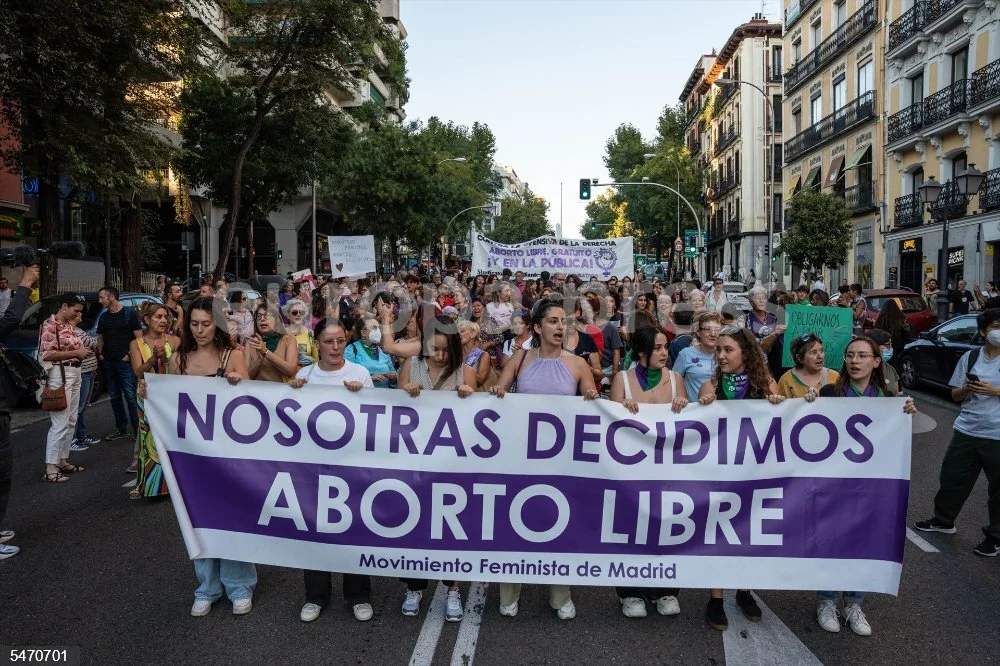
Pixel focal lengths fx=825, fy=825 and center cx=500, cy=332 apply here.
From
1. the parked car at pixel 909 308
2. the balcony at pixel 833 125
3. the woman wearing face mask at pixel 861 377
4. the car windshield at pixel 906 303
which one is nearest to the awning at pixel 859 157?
the balcony at pixel 833 125

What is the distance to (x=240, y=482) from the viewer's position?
4527mm

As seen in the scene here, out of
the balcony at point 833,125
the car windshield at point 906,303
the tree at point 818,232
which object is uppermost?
the balcony at point 833,125

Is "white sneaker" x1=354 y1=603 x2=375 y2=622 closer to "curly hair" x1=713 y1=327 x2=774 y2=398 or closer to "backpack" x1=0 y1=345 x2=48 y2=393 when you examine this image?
"curly hair" x1=713 y1=327 x2=774 y2=398

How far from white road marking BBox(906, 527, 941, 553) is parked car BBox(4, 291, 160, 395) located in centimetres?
955

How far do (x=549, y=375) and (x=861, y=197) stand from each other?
1301 inches

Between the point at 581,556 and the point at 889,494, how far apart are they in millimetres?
1675

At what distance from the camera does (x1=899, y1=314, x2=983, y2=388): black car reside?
39.3ft

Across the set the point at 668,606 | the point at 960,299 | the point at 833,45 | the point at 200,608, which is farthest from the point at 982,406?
the point at 833,45

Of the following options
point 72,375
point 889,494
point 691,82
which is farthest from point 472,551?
point 691,82

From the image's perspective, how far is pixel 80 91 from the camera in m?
15.0

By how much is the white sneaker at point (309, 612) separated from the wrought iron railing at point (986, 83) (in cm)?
2594

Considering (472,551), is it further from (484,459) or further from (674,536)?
(674,536)

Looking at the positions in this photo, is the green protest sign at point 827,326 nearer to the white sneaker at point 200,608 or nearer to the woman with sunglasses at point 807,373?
the woman with sunglasses at point 807,373

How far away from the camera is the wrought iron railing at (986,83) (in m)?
23.9
